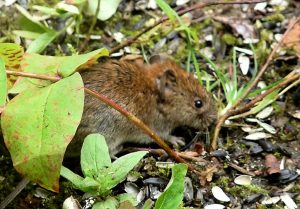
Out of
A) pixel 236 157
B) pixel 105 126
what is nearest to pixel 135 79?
pixel 105 126

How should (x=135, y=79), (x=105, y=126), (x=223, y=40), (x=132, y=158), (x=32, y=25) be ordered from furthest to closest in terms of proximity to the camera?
(x=223, y=40) < (x=32, y=25) < (x=135, y=79) < (x=105, y=126) < (x=132, y=158)

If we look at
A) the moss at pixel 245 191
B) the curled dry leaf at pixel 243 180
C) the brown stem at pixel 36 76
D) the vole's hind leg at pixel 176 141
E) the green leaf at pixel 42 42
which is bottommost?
the moss at pixel 245 191

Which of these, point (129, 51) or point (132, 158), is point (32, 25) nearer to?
point (129, 51)

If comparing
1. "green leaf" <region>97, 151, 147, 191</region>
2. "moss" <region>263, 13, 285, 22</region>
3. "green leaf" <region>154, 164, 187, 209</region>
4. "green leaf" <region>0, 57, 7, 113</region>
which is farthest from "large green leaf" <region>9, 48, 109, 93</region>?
"moss" <region>263, 13, 285, 22</region>

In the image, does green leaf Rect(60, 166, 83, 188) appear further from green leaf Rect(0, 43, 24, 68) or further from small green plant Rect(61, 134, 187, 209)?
green leaf Rect(0, 43, 24, 68)


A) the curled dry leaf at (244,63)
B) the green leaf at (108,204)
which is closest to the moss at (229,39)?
the curled dry leaf at (244,63)

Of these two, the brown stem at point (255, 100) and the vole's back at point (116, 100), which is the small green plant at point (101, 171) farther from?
the brown stem at point (255, 100)
